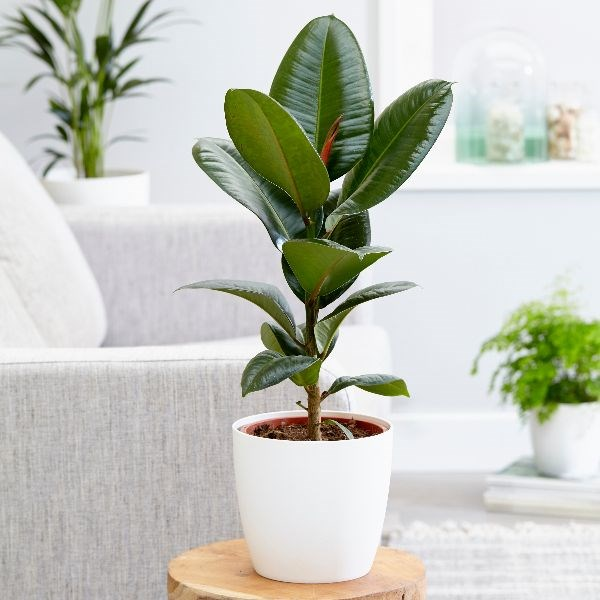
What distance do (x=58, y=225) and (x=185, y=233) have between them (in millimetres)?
315

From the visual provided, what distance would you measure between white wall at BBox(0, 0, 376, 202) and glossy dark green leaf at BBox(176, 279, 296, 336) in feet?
6.25

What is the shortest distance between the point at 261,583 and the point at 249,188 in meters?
0.36

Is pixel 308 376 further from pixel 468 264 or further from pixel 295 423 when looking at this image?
pixel 468 264

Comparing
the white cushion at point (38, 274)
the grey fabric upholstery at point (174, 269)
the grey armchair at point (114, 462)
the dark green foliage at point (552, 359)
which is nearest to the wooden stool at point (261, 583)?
the grey armchair at point (114, 462)

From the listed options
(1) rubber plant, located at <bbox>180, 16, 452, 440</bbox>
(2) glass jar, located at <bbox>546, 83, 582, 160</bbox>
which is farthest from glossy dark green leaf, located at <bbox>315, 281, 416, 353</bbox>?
(2) glass jar, located at <bbox>546, 83, 582, 160</bbox>

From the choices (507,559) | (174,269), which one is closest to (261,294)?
(174,269)

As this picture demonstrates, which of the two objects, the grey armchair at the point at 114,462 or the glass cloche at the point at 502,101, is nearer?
the grey armchair at the point at 114,462

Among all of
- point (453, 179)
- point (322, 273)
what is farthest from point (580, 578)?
point (322, 273)

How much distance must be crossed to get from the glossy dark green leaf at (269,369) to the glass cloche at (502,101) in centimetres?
207

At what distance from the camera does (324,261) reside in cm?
99

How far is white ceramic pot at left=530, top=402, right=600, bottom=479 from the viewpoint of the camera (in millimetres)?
2559

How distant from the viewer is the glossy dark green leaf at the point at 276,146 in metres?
0.98

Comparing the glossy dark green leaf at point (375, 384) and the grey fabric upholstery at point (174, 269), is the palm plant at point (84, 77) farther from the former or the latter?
the glossy dark green leaf at point (375, 384)

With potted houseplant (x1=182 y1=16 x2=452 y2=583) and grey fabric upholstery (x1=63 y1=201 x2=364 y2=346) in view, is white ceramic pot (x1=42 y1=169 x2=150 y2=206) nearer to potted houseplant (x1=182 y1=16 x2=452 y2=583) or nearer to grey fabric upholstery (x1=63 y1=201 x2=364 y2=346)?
grey fabric upholstery (x1=63 y1=201 x2=364 y2=346)
